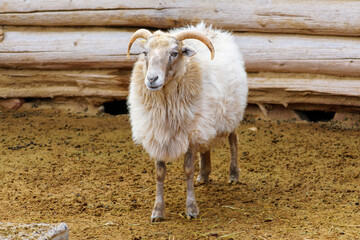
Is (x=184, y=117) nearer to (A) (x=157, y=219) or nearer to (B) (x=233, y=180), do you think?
(A) (x=157, y=219)

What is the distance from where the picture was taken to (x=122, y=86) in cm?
847

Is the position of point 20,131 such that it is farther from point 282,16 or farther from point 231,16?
point 282,16

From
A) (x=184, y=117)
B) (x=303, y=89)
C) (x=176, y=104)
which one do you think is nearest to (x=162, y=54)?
(x=176, y=104)

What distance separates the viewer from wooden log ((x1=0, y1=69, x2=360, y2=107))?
7.79 metres

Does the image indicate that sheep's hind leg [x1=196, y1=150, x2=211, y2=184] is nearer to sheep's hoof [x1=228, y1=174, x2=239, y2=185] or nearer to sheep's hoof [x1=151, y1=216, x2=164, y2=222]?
sheep's hoof [x1=228, y1=174, x2=239, y2=185]

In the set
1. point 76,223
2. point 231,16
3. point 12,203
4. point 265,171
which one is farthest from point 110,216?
point 231,16

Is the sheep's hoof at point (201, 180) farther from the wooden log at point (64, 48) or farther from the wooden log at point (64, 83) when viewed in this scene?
the wooden log at point (64, 83)

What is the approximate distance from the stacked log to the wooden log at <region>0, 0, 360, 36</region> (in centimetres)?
2

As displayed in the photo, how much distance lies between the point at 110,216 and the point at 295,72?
4.23 metres

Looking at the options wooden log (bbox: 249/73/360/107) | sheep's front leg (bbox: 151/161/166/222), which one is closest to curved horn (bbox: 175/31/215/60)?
sheep's front leg (bbox: 151/161/166/222)

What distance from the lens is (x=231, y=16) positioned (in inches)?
307

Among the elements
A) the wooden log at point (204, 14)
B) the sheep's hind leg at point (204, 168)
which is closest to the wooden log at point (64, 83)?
the wooden log at point (204, 14)

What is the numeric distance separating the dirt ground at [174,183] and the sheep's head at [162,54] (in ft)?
4.67

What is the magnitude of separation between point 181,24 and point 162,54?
3.23 m
